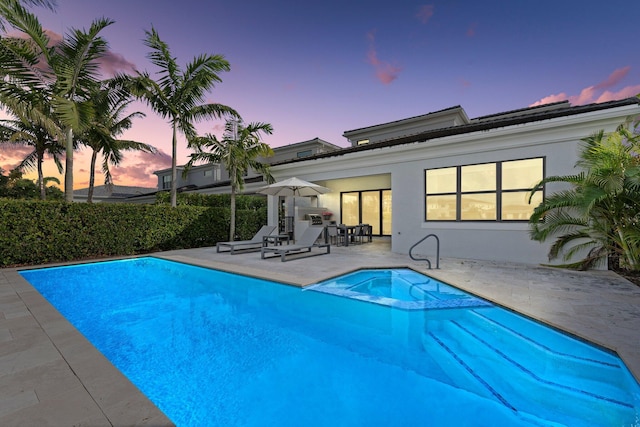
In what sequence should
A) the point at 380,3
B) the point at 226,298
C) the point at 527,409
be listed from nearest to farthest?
the point at 527,409 < the point at 226,298 < the point at 380,3

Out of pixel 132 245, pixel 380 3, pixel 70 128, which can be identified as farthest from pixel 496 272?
pixel 70 128

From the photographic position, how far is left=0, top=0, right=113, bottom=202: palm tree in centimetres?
888

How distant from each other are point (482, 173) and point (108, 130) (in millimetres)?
17860

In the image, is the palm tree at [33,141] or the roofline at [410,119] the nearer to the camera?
the palm tree at [33,141]

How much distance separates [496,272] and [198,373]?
720 centimetres

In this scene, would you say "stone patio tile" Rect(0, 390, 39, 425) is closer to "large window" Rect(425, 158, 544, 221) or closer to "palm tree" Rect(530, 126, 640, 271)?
"palm tree" Rect(530, 126, 640, 271)

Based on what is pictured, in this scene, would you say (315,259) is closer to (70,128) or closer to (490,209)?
(490,209)

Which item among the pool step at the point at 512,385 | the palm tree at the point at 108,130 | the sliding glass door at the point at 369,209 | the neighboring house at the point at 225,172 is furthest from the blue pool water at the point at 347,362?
the neighboring house at the point at 225,172

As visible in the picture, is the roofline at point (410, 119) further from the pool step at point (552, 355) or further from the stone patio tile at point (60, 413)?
the stone patio tile at point (60, 413)

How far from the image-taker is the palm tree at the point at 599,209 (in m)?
6.31

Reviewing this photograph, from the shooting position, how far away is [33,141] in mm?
18344

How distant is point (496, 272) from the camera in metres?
7.44

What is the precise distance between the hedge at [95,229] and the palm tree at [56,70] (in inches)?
41.1

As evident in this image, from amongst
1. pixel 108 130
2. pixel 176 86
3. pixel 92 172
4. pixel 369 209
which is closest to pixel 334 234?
pixel 369 209
